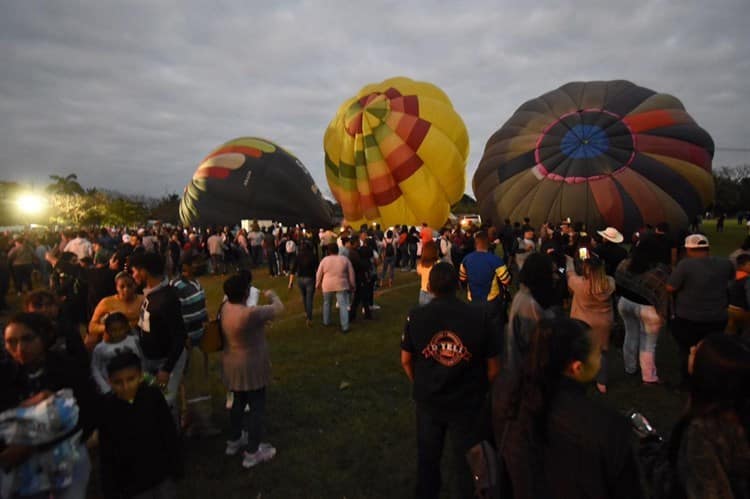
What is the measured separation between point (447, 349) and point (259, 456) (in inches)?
88.1

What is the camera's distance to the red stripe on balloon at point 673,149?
1317cm

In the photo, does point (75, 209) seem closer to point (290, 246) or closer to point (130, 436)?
point (290, 246)

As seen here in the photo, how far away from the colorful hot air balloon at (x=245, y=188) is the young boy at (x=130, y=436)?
889 inches

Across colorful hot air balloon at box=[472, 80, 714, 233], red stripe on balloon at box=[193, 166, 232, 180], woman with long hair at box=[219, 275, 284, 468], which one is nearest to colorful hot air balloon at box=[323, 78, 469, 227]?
colorful hot air balloon at box=[472, 80, 714, 233]

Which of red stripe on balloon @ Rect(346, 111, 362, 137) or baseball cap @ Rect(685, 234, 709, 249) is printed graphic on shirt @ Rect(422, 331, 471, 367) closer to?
baseball cap @ Rect(685, 234, 709, 249)

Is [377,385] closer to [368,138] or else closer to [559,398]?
[559,398]

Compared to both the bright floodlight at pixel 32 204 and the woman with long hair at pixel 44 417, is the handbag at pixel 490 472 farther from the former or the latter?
the bright floodlight at pixel 32 204

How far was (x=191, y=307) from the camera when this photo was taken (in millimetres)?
4164

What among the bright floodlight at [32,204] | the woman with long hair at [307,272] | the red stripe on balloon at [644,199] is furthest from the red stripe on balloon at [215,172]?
the bright floodlight at [32,204]

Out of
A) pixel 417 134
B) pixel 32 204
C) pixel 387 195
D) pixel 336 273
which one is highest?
pixel 417 134

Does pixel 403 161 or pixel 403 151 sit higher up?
pixel 403 151

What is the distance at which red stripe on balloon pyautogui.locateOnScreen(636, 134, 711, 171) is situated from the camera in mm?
13172

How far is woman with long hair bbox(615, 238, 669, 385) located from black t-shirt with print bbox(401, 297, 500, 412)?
319cm

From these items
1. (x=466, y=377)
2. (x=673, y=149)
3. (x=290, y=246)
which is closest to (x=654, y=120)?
(x=673, y=149)
